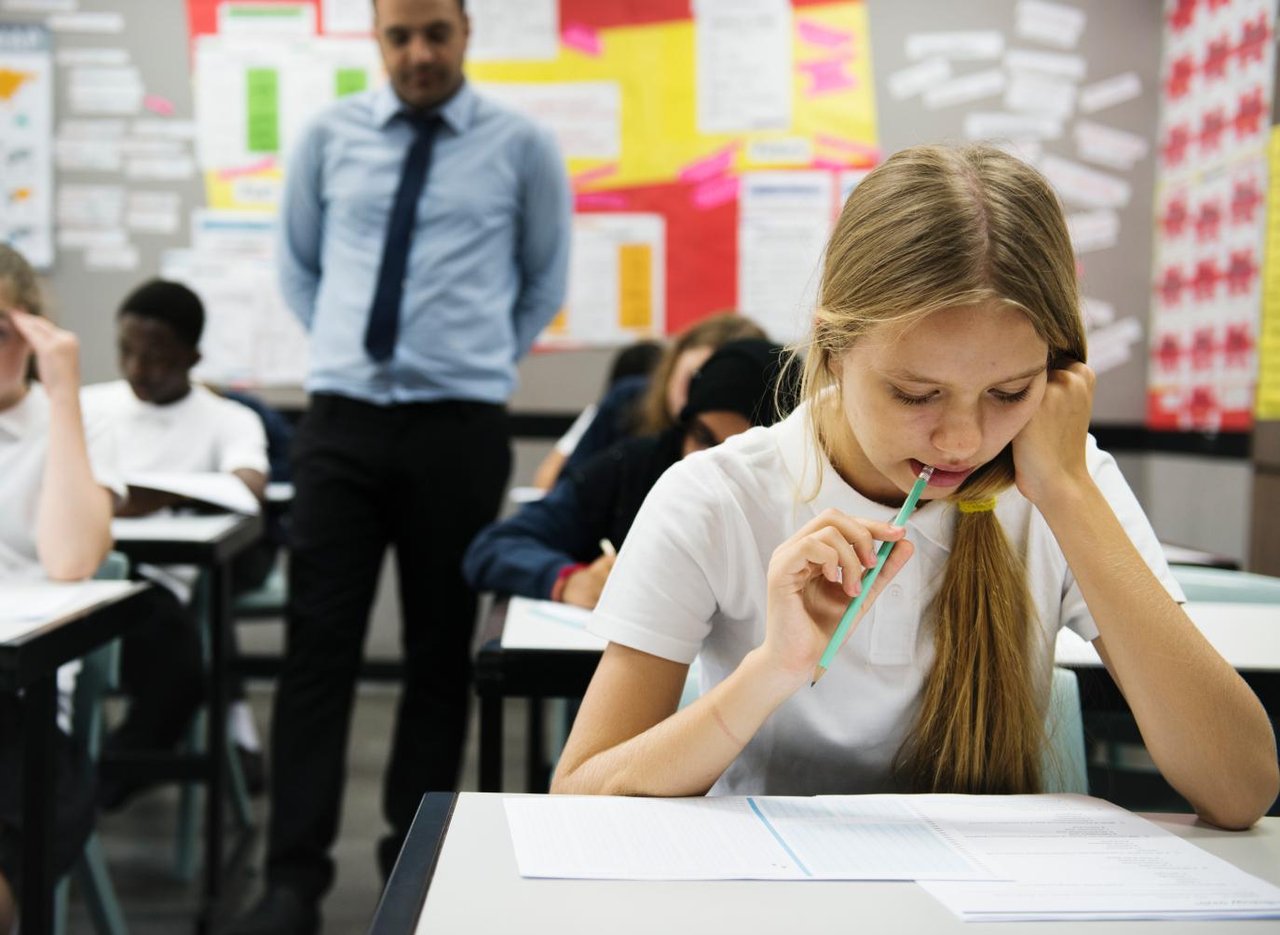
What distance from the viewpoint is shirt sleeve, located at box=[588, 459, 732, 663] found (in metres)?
1.05

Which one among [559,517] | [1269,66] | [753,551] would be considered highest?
[1269,66]

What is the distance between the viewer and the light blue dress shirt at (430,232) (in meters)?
2.36

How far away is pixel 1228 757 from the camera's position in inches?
38.5

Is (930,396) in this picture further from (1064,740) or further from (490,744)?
(490,744)

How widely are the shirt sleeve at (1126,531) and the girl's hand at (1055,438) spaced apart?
2.0 inches

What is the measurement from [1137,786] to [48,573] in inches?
68.2

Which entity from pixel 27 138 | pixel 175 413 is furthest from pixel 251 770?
pixel 27 138

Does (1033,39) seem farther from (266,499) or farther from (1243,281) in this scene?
(266,499)

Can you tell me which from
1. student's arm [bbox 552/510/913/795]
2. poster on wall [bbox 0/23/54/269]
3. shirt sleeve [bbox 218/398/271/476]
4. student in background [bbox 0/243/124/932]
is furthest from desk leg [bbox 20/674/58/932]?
poster on wall [bbox 0/23/54/269]

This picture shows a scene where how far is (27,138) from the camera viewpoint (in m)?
4.02

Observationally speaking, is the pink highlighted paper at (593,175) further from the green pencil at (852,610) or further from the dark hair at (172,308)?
the green pencil at (852,610)

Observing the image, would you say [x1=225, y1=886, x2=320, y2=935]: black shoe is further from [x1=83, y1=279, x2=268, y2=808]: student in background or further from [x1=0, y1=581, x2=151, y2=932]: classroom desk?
[x1=83, y1=279, x2=268, y2=808]: student in background

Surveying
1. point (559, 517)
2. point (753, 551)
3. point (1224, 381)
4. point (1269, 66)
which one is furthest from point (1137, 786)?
point (1269, 66)

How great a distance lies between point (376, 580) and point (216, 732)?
457mm
